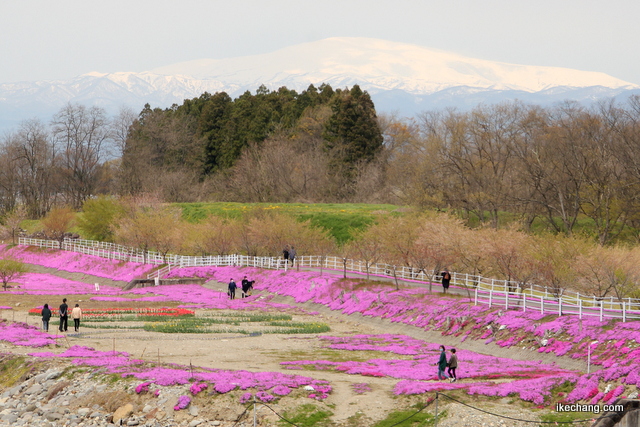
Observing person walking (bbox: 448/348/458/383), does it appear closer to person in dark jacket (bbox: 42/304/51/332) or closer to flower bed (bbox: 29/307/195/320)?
person in dark jacket (bbox: 42/304/51/332)

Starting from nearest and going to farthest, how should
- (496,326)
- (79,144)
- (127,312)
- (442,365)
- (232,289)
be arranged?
(442,365), (496,326), (127,312), (232,289), (79,144)

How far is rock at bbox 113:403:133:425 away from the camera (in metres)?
22.9

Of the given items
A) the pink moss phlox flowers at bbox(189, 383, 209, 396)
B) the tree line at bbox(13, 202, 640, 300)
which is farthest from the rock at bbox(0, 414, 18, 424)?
the tree line at bbox(13, 202, 640, 300)

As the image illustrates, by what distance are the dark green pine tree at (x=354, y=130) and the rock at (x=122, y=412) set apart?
284 feet

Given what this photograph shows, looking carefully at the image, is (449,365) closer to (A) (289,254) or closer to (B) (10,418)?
(B) (10,418)

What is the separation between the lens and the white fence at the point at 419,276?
34844 mm

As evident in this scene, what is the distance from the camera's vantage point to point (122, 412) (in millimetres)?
23188

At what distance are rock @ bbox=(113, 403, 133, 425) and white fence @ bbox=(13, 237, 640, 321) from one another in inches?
731

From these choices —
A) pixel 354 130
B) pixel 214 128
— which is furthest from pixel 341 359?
pixel 214 128

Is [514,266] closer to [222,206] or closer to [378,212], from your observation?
[378,212]

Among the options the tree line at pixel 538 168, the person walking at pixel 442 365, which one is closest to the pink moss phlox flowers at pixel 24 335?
the person walking at pixel 442 365

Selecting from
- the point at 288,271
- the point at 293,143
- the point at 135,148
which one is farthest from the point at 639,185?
the point at 135,148

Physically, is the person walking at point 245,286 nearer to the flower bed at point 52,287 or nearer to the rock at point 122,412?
the flower bed at point 52,287

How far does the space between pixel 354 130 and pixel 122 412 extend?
8924cm
